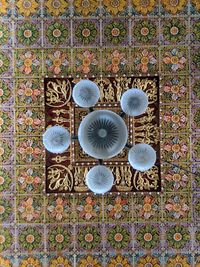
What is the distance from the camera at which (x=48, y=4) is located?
414cm

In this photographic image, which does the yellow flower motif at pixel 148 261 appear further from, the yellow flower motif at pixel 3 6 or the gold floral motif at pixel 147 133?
the yellow flower motif at pixel 3 6

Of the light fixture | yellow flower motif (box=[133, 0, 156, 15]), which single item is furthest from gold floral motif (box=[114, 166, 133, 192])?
yellow flower motif (box=[133, 0, 156, 15])

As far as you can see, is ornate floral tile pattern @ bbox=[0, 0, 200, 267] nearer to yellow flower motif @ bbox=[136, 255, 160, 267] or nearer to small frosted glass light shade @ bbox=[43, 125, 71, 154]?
yellow flower motif @ bbox=[136, 255, 160, 267]

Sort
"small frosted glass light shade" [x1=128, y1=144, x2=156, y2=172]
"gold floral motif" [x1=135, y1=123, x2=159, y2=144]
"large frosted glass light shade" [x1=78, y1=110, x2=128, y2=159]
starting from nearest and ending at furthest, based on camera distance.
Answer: "large frosted glass light shade" [x1=78, y1=110, x2=128, y2=159] < "small frosted glass light shade" [x1=128, y1=144, x2=156, y2=172] < "gold floral motif" [x1=135, y1=123, x2=159, y2=144]

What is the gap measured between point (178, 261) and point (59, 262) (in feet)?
3.60

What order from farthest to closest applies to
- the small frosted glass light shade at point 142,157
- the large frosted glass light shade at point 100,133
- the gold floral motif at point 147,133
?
the gold floral motif at point 147,133 → the small frosted glass light shade at point 142,157 → the large frosted glass light shade at point 100,133

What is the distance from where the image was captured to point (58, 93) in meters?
4.14

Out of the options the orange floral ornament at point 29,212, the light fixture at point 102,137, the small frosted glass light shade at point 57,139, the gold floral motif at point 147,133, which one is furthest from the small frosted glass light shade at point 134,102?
the orange floral ornament at point 29,212

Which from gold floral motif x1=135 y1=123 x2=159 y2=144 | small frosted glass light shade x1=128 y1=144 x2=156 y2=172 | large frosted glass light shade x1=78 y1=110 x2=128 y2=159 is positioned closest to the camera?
large frosted glass light shade x1=78 y1=110 x2=128 y2=159

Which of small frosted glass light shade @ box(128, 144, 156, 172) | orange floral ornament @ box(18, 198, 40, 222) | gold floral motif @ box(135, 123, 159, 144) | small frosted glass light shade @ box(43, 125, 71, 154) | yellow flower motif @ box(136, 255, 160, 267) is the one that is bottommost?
yellow flower motif @ box(136, 255, 160, 267)

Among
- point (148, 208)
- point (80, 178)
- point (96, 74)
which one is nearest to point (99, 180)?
point (80, 178)

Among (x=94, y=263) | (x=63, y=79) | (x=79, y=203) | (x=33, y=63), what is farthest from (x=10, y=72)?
(x=94, y=263)

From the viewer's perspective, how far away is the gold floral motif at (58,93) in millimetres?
4141

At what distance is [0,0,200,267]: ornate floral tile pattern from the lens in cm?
415
